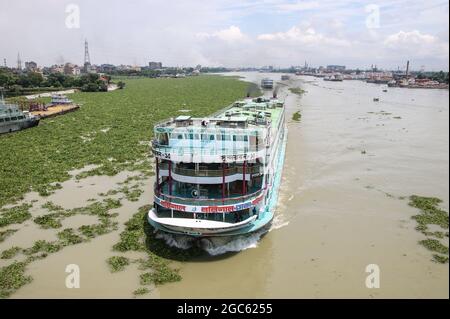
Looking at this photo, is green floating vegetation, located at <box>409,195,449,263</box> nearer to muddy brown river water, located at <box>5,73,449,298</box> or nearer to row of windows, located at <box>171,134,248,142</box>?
muddy brown river water, located at <box>5,73,449,298</box>

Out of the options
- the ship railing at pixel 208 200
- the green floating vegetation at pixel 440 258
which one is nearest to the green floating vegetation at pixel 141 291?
the ship railing at pixel 208 200

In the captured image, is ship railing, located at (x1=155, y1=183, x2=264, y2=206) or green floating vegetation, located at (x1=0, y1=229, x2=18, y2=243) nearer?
ship railing, located at (x1=155, y1=183, x2=264, y2=206)

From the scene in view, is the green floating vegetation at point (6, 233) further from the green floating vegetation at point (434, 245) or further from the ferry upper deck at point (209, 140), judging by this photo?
the green floating vegetation at point (434, 245)

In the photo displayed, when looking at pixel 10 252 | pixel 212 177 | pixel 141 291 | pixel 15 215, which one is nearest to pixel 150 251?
pixel 141 291

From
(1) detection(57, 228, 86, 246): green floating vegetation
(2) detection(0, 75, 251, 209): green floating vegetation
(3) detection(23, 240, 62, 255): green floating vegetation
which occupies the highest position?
(2) detection(0, 75, 251, 209): green floating vegetation

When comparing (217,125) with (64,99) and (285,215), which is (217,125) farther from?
(64,99)

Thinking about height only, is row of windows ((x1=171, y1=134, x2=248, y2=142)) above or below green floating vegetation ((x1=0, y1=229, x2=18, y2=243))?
above

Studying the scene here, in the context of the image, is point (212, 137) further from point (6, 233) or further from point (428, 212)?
point (428, 212)
